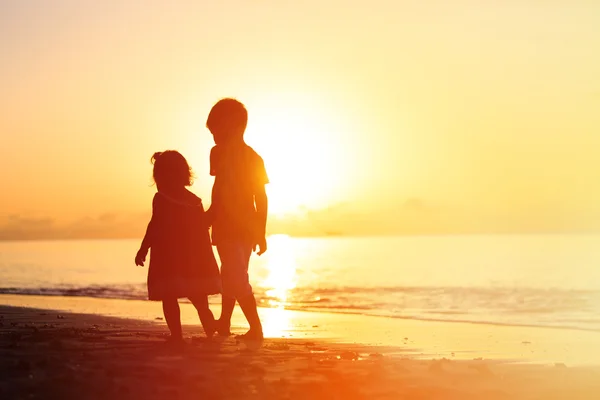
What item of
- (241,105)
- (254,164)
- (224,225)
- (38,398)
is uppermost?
(241,105)

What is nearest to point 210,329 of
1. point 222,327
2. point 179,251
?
point 222,327

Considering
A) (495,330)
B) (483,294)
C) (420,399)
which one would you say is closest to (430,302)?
(483,294)

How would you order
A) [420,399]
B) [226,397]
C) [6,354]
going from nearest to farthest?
1. [226,397]
2. [420,399]
3. [6,354]

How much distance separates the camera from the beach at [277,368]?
491 cm

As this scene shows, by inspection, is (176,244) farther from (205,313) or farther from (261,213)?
(261,213)

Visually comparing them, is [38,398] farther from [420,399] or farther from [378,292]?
[378,292]

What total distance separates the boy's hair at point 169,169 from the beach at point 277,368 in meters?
1.75

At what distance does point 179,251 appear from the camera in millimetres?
8109

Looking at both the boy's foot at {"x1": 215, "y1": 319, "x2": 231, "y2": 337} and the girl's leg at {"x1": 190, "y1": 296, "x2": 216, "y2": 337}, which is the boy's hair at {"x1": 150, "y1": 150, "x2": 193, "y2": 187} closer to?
the girl's leg at {"x1": 190, "y1": 296, "x2": 216, "y2": 337}

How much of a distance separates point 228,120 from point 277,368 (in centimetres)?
334

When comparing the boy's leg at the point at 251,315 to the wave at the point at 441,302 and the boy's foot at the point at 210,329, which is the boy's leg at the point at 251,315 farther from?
the wave at the point at 441,302

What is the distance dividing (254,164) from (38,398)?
4.52 m

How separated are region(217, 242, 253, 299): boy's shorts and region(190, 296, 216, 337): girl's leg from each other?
0.26 metres

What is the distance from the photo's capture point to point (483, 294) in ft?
85.6
